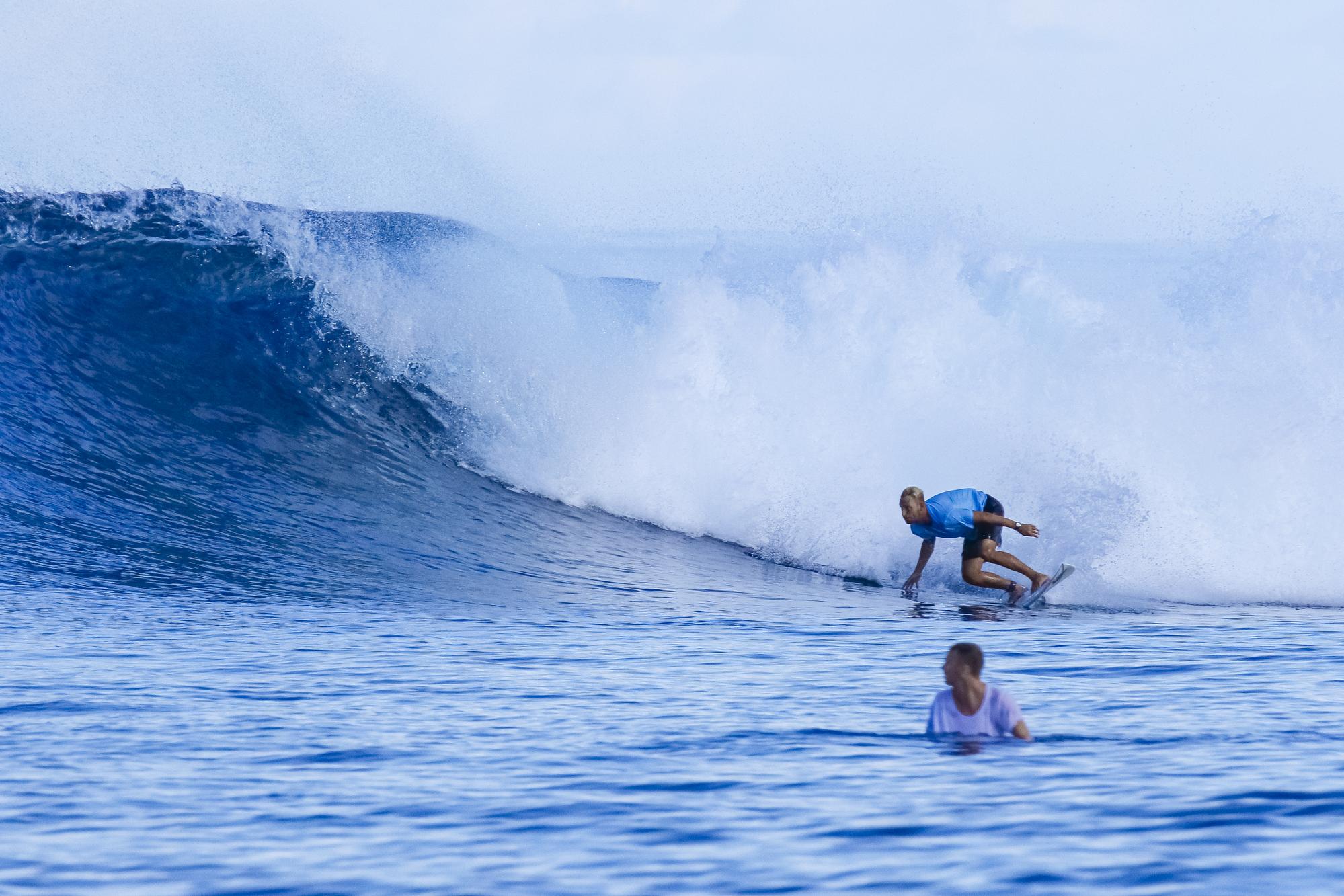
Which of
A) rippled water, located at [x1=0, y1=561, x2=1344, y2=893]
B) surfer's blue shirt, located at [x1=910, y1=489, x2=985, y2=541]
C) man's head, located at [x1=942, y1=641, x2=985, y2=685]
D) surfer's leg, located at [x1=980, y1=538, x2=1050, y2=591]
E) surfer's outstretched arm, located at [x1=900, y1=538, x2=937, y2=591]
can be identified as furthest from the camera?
surfer's outstretched arm, located at [x1=900, y1=538, x2=937, y2=591]

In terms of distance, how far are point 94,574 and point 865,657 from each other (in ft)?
18.1

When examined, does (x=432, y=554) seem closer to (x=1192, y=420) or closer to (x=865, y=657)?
(x=865, y=657)

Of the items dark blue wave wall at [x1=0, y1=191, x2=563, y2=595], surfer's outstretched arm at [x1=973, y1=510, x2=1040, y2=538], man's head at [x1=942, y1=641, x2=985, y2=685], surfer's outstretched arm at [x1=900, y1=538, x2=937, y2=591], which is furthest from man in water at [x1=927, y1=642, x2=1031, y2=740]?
dark blue wave wall at [x1=0, y1=191, x2=563, y2=595]

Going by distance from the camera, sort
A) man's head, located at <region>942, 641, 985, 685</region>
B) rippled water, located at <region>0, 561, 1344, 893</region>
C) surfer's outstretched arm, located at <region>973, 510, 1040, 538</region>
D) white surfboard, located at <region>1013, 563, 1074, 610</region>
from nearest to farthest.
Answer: rippled water, located at <region>0, 561, 1344, 893</region>
man's head, located at <region>942, 641, 985, 685</region>
surfer's outstretched arm, located at <region>973, 510, 1040, 538</region>
white surfboard, located at <region>1013, 563, 1074, 610</region>

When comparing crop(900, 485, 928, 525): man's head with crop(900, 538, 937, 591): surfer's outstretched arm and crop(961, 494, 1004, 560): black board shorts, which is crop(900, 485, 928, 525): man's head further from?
crop(961, 494, 1004, 560): black board shorts

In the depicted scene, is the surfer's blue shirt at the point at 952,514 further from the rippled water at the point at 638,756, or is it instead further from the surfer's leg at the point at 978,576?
the rippled water at the point at 638,756

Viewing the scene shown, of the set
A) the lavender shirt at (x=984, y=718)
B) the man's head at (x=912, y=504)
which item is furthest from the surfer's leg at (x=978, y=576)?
the lavender shirt at (x=984, y=718)

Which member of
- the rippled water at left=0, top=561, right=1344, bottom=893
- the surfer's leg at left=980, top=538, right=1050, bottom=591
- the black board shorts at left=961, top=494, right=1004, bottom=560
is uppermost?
the black board shorts at left=961, top=494, right=1004, bottom=560

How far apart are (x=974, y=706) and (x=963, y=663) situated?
0.63 ft

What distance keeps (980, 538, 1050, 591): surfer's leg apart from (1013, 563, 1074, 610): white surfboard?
0.08 meters

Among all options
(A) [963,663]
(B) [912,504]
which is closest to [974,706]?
(A) [963,663]

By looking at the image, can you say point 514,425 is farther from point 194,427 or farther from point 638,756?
point 638,756

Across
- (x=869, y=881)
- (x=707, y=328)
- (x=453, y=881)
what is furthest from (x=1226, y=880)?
(x=707, y=328)

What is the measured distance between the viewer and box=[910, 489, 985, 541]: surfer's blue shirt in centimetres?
1061
